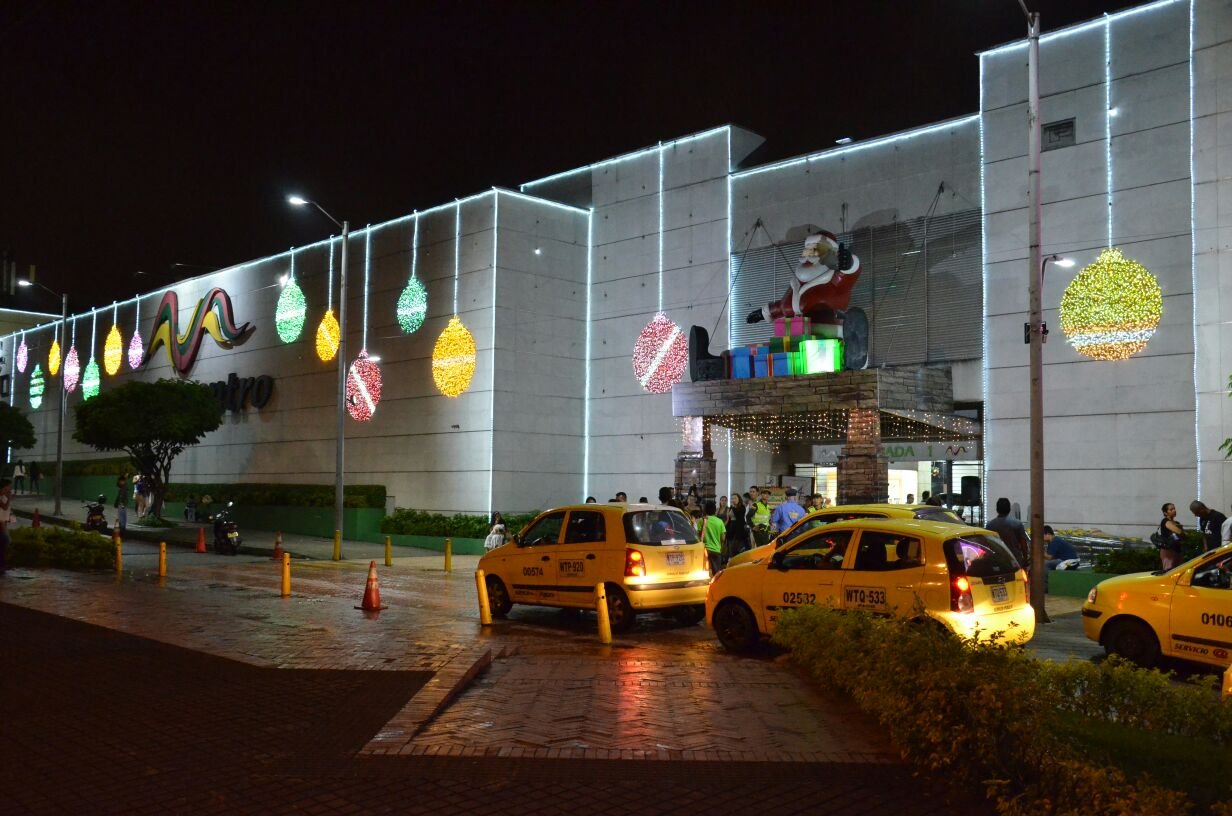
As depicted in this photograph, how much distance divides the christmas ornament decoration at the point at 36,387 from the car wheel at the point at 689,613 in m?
61.1

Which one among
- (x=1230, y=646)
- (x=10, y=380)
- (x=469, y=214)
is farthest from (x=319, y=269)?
(x=10, y=380)

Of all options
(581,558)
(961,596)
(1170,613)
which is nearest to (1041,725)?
(961,596)

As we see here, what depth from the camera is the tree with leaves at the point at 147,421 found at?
113 ft

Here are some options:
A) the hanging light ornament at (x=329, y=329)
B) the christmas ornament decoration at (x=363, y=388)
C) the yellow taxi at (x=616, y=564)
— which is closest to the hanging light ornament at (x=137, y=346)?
the hanging light ornament at (x=329, y=329)

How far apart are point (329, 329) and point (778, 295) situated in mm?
17936

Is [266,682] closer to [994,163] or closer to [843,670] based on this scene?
[843,670]

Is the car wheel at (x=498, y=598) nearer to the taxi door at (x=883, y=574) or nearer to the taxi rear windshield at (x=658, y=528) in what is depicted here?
the taxi rear windshield at (x=658, y=528)

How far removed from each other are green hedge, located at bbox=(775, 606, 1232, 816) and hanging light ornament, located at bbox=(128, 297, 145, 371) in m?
51.1

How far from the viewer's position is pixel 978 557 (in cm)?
985

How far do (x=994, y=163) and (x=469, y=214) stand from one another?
16044mm

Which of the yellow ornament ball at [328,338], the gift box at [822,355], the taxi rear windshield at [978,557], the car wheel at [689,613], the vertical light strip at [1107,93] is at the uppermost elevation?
the vertical light strip at [1107,93]

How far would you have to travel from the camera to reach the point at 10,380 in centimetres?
6856

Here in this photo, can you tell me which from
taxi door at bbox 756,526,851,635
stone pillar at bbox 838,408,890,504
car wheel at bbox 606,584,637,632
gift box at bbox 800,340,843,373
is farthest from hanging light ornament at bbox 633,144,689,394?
taxi door at bbox 756,526,851,635

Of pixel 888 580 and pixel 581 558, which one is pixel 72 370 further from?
pixel 888 580
